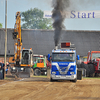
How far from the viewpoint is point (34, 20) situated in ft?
350

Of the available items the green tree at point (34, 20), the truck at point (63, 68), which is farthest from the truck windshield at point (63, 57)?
the green tree at point (34, 20)

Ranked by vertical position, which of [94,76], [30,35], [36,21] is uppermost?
[36,21]

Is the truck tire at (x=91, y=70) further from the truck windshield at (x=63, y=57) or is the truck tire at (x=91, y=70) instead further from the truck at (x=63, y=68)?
the truck at (x=63, y=68)

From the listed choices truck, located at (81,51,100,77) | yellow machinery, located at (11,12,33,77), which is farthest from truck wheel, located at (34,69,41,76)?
truck, located at (81,51,100,77)

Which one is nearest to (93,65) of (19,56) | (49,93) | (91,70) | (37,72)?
(91,70)

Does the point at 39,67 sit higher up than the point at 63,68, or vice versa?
the point at 63,68

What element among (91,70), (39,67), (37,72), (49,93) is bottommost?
(49,93)

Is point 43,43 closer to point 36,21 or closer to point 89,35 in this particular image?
point 89,35

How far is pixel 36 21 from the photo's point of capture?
106 meters

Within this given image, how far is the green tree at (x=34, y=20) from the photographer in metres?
105

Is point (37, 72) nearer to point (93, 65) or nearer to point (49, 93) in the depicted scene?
point (93, 65)

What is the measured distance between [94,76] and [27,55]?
883 cm

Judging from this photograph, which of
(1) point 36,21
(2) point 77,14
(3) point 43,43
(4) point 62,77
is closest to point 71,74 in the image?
(4) point 62,77

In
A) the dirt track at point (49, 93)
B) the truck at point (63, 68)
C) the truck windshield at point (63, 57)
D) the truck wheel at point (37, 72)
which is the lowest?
the dirt track at point (49, 93)
